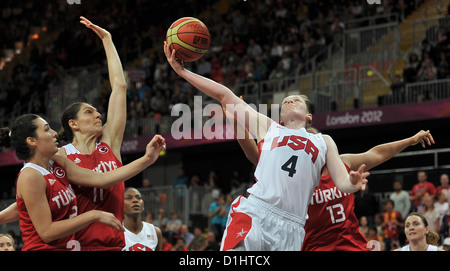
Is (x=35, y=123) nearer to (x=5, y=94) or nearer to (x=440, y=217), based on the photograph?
(x=440, y=217)

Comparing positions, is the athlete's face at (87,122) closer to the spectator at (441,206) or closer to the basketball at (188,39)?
the basketball at (188,39)

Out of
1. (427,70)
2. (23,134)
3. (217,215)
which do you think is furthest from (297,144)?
(427,70)

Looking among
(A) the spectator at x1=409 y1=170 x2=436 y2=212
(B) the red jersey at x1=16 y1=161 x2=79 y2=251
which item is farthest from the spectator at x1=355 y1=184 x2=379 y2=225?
(B) the red jersey at x1=16 y1=161 x2=79 y2=251

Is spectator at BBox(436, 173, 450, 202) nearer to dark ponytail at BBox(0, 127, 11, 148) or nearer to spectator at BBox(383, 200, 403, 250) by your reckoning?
spectator at BBox(383, 200, 403, 250)

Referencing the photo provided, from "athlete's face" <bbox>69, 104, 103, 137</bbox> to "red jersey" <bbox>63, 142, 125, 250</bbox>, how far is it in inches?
5.8

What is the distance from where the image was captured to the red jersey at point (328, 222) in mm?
6250

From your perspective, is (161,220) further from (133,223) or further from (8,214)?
(8,214)

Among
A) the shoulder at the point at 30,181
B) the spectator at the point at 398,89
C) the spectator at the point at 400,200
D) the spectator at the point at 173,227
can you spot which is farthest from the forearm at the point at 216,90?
the spectator at the point at 398,89

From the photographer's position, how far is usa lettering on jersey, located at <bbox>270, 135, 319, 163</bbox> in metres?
5.14

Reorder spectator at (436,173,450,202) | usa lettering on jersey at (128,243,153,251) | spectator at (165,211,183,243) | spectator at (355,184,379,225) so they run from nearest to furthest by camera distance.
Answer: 1. usa lettering on jersey at (128,243,153,251)
2. spectator at (436,173,450,202)
3. spectator at (355,184,379,225)
4. spectator at (165,211,183,243)

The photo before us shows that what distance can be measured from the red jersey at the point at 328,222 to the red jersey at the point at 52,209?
7.15 feet

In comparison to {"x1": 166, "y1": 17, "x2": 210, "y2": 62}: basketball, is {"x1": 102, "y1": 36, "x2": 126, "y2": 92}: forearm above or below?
below

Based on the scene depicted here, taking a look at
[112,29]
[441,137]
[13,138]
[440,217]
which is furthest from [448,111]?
[112,29]

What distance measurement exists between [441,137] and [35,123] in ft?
44.2
